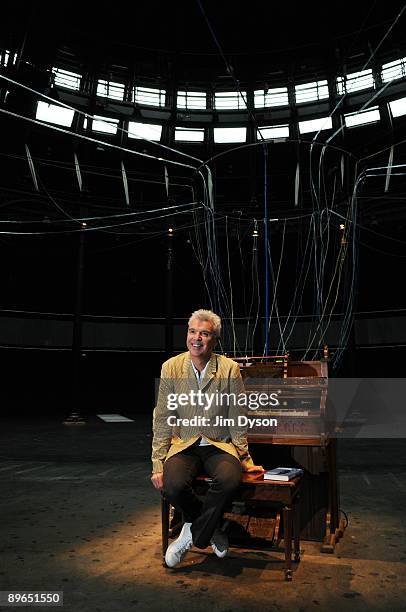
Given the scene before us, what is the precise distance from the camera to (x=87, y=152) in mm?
17062

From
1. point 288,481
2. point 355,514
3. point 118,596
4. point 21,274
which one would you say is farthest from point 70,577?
point 21,274

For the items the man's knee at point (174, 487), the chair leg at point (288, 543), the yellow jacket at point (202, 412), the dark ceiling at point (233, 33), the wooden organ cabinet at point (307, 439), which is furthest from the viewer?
the dark ceiling at point (233, 33)

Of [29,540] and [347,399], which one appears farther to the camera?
[347,399]

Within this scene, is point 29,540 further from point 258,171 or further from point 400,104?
point 400,104

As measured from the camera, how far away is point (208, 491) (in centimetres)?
318

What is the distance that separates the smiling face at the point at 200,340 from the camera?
349cm

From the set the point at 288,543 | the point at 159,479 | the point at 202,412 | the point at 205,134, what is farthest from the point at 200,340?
the point at 205,134

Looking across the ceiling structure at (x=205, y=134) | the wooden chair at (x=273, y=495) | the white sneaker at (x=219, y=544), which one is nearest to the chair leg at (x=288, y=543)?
the wooden chair at (x=273, y=495)

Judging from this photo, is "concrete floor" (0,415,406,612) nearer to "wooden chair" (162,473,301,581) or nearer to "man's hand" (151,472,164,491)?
"wooden chair" (162,473,301,581)

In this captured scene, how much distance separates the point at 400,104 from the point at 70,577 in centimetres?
1754

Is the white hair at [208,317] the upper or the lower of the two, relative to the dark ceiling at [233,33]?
lower

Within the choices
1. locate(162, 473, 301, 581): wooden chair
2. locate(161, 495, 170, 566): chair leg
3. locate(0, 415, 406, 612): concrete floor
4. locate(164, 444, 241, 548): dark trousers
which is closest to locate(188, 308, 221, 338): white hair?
locate(164, 444, 241, 548): dark trousers

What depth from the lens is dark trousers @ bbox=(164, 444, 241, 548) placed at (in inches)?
122

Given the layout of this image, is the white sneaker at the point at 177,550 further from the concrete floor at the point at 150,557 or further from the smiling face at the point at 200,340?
the smiling face at the point at 200,340
